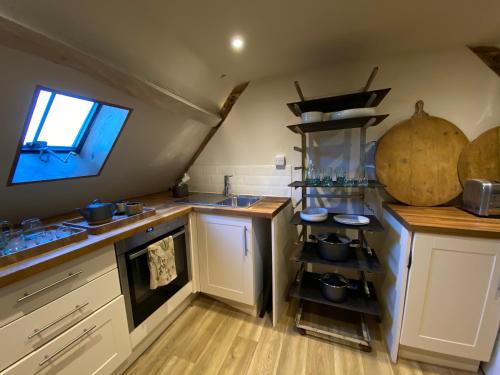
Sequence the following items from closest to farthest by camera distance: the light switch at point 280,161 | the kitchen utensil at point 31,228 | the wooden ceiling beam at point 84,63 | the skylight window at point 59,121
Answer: the wooden ceiling beam at point 84,63 → the kitchen utensil at point 31,228 → the skylight window at point 59,121 → the light switch at point 280,161

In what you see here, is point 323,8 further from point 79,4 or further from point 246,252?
point 246,252

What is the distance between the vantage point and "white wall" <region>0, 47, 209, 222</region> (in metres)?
0.98

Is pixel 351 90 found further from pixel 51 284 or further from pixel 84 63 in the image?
pixel 51 284

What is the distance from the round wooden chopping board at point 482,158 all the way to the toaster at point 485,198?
0.64 feet

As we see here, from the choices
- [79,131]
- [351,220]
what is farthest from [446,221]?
[79,131]

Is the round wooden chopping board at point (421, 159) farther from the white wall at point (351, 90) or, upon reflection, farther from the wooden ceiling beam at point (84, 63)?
the wooden ceiling beam at point (84, 63)

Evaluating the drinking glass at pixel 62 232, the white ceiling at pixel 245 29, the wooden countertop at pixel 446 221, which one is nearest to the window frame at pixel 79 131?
the white ceiling at pixel 245 29

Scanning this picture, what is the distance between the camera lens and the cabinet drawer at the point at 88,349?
890 mm

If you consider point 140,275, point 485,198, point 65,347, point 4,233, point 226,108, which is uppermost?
point 226,108

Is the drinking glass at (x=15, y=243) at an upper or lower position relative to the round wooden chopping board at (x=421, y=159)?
lower

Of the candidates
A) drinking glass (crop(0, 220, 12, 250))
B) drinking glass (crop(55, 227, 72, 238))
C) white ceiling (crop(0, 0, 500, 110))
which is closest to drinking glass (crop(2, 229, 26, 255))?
drinking glass (crop(0, 220, 12, 250))

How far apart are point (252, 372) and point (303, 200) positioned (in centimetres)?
122

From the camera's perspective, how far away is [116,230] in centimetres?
125

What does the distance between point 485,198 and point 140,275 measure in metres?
2.16
